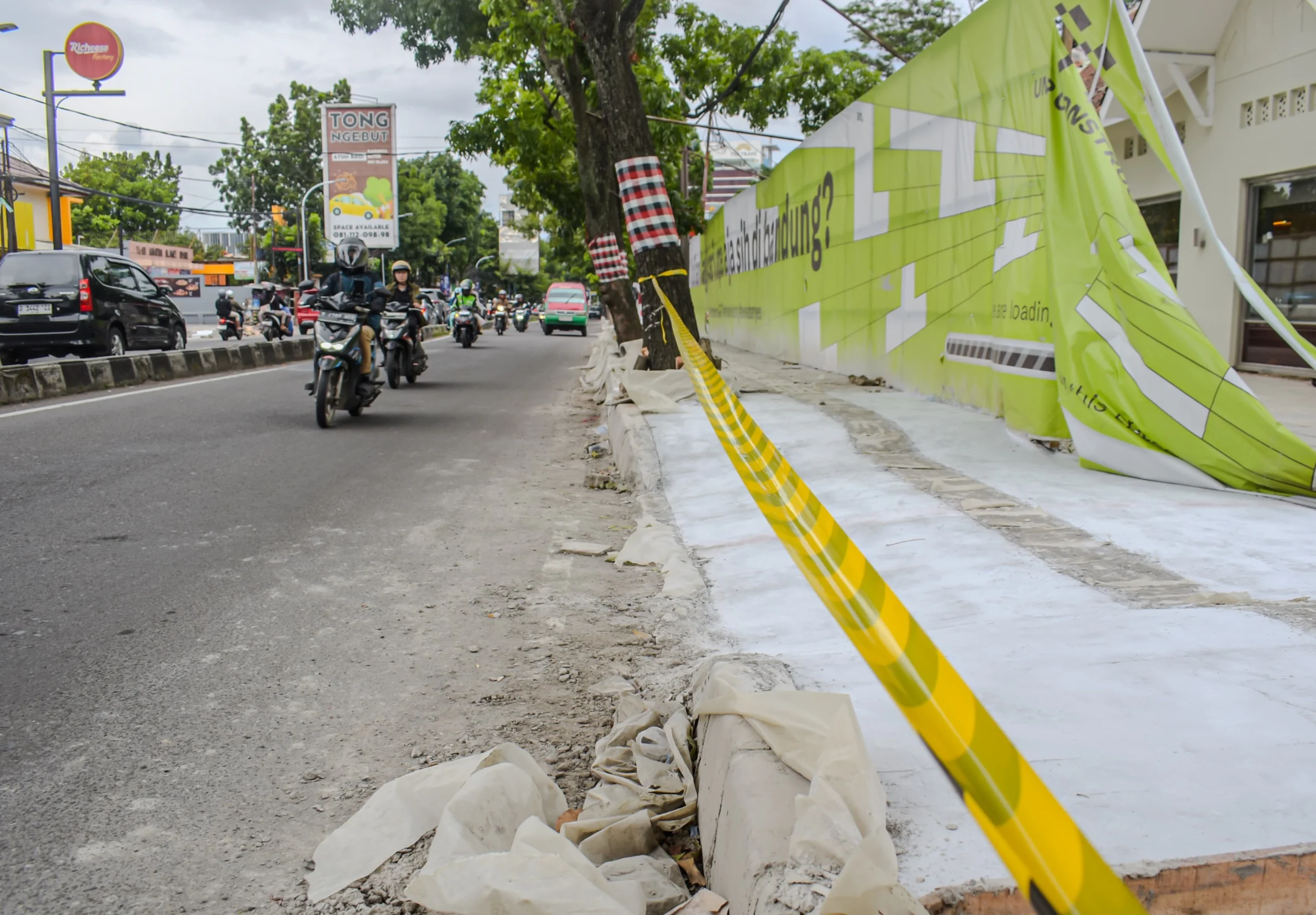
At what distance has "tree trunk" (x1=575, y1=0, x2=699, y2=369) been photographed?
1029cm

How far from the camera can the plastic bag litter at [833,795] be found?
1.63 meters

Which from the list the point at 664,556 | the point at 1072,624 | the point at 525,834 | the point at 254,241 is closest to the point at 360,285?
the point at 664,556

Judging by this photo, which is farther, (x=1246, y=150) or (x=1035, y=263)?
(x=1246, y=150)

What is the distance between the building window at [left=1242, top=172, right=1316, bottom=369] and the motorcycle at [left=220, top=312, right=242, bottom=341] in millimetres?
23208

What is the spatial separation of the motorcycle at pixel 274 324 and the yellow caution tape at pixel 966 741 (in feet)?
78.1

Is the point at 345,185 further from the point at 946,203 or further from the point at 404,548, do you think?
the point at 404,548

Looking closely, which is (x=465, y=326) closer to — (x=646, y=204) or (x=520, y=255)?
(x=646, y=204)

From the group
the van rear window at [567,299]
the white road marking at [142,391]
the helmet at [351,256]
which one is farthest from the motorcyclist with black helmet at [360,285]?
the van rear window at [567,299]

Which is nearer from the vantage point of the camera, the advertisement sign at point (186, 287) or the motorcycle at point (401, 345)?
the motorcycle at point (401, 345)

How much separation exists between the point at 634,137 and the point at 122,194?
211ft

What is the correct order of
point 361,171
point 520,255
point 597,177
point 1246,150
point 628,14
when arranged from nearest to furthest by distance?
point 1246,150 → point 628,14 → point 597,177 → point 361,171 → point 520,255

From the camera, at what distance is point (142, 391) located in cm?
1228

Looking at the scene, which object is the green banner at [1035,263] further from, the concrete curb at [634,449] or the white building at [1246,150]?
the white building at [1246,150]

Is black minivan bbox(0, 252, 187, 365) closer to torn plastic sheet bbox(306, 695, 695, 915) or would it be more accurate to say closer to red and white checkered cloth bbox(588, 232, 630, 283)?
red and white checkered cloth bbox(588, 232, 630, 283)
